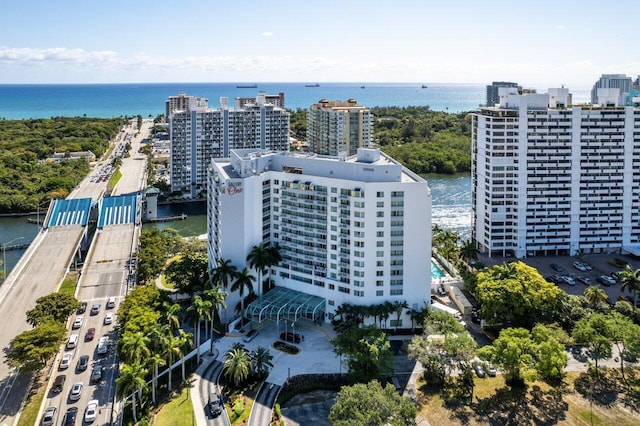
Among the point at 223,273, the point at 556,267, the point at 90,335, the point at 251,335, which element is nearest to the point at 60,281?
the point at 90,335

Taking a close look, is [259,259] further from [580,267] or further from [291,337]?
[580,267]

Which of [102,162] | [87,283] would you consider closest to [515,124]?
[87,283]

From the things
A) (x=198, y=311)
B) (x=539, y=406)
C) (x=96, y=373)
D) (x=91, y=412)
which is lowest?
(x=539, y=406)

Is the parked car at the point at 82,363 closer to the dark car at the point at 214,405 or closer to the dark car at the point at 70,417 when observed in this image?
the dark car at the point at 70,417

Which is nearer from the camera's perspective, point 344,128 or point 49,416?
point 49,416

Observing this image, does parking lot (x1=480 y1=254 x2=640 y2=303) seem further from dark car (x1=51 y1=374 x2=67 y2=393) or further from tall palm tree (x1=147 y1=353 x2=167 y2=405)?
dark car (x1=51 y1=374 x2=67 y2=393)

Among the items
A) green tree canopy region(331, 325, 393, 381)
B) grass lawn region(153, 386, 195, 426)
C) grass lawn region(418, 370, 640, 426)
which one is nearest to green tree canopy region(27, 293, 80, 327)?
grass lawn region(153, 386, 195, 426)

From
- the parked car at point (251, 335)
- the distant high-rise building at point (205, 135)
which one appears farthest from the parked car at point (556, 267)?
the distant high-rise building at point (205, 135)
